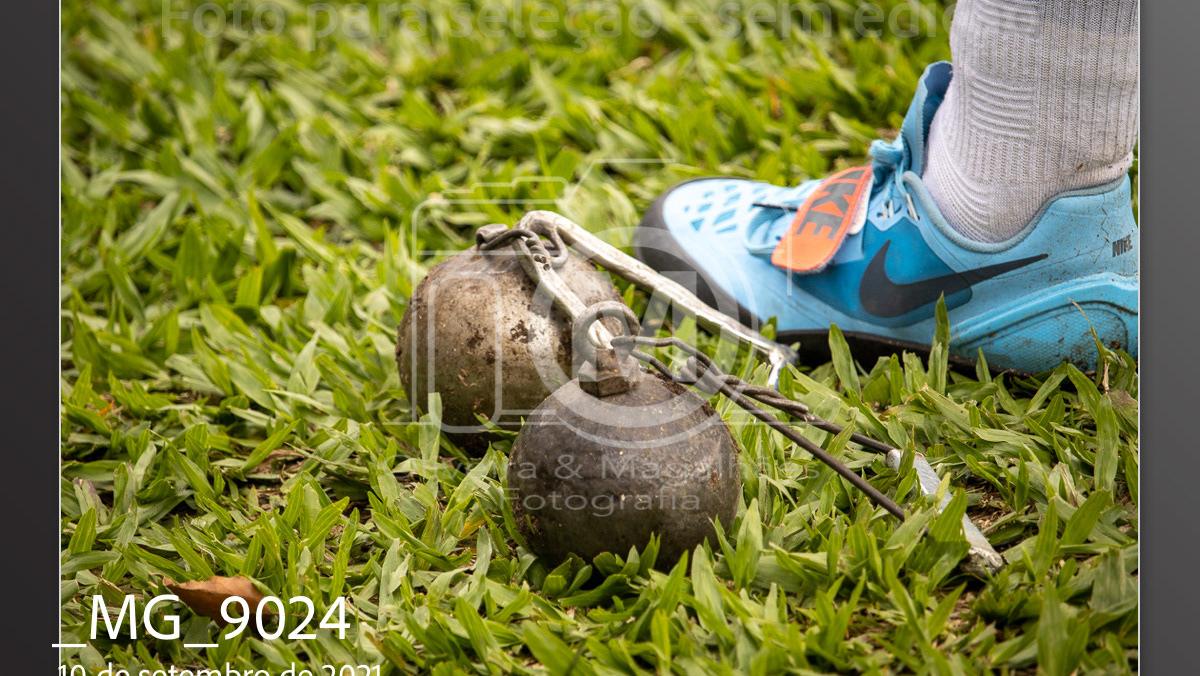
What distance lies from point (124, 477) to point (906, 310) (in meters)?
1.55

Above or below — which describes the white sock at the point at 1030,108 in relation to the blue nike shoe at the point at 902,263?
Result: above

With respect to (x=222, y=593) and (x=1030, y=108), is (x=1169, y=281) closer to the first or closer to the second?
(x=1030, y=108)

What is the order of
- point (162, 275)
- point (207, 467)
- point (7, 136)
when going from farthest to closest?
1. point (162, 275)
2. point (207, 467)
3. point (7, 136)

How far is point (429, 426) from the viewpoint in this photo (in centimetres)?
182

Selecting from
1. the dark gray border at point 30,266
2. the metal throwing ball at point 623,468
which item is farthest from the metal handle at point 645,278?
the dark gray border at point 30,266

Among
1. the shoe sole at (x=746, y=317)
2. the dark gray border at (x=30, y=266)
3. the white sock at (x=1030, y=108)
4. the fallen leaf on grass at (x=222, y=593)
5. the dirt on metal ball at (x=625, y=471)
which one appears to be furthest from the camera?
the shoe sole at (x=746, y=317)

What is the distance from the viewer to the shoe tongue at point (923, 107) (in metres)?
1.93

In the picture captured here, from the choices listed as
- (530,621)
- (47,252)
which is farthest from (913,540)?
(47,252)

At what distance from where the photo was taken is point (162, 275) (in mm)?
2611

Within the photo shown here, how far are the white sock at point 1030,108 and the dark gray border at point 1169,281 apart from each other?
0.16ft

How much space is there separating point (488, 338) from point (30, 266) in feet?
2.80

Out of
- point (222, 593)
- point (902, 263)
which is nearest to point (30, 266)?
point (222, 593)

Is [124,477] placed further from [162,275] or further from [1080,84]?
[1080,84]

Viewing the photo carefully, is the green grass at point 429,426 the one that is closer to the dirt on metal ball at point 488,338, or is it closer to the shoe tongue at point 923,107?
the dirt on metal ball at point 488,338
